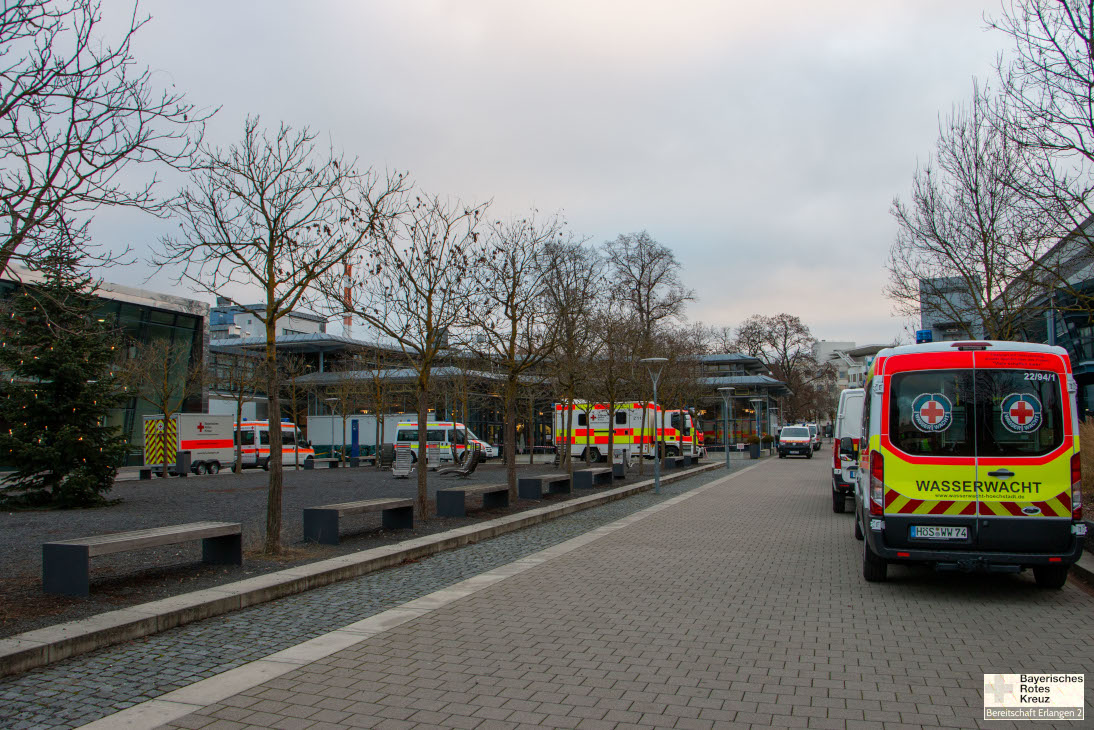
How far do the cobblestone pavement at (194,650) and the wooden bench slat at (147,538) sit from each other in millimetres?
1186

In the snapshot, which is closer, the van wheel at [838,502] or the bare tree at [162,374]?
the van wheel at [838,502]

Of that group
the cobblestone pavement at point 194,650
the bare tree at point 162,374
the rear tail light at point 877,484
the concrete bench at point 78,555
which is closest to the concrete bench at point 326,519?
the cobblestone pavement at point 194,650

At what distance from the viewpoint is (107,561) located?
385 inches

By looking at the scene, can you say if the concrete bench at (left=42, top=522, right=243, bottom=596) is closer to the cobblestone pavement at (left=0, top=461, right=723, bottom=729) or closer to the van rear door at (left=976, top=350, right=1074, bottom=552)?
the cobblestone pavement at (left=0, top=461, right=723, bottom=729)

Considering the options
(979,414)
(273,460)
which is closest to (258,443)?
(273,460)

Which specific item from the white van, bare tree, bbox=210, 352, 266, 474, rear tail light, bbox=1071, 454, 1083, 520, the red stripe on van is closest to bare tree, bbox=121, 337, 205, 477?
bare tree, bbox=210, 352, 266, 474

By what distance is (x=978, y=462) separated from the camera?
7.95 m

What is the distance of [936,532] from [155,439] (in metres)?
30.3

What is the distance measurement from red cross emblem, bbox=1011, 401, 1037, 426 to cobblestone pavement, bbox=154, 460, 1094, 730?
1722mm

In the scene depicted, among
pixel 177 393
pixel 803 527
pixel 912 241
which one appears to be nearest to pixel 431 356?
pixel 803 527

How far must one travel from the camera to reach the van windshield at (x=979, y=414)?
792 cm

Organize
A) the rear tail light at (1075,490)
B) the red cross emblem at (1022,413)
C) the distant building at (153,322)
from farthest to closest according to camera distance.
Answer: the distant building at (153,322) → the red cross emblem at (1022,413) → the rear tail light at (1075,490)

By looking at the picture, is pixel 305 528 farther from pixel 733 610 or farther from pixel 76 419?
pixel 76 419

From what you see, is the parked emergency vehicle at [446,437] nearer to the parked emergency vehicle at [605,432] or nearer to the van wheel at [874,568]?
the parked emergency vehicle at [605,432]
